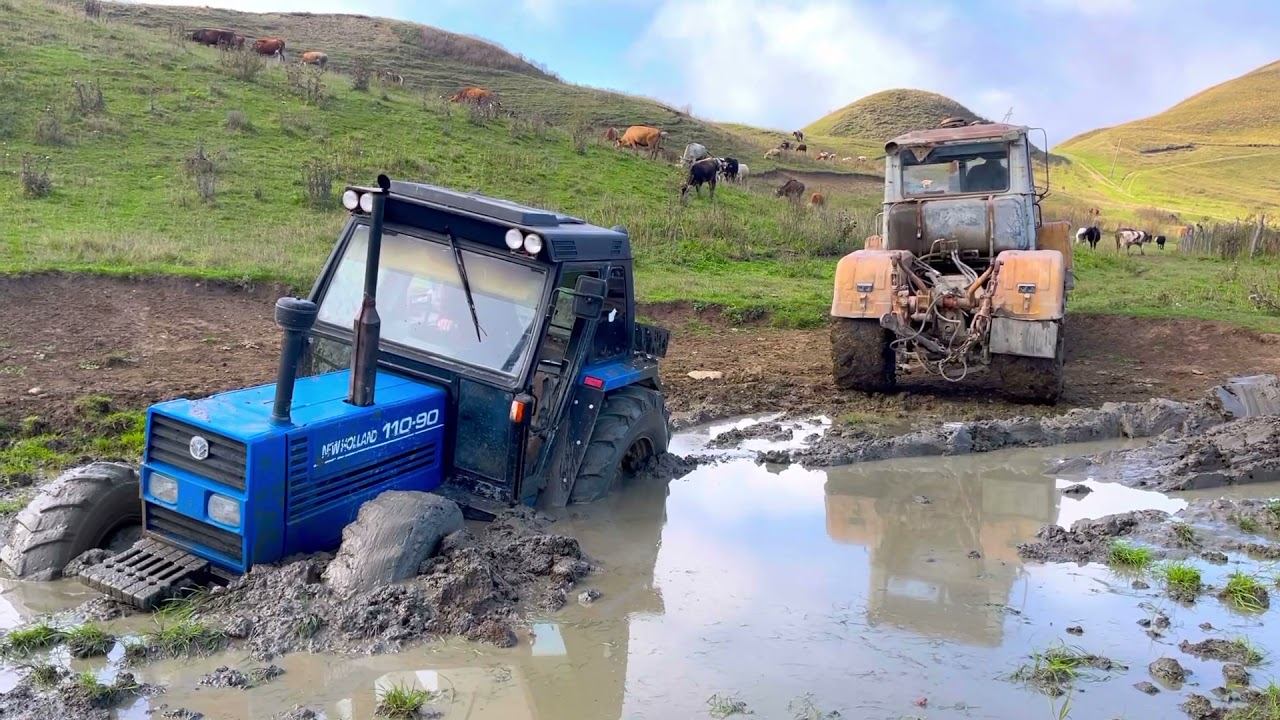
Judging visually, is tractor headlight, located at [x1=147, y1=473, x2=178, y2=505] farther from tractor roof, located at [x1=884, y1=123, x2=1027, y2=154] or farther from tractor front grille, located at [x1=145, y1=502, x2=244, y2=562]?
tractor roof, located at [x1=884, y1=123, x2=1027, y2=154]

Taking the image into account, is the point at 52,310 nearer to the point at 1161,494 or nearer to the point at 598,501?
the point at 598,501

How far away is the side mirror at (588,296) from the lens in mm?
5531

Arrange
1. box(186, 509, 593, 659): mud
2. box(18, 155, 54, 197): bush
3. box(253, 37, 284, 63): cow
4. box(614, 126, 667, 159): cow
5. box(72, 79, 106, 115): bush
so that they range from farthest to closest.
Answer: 1. box(614, 126, 667, 159): cow
2. box(253, 37, 284, 63): cow
3. box(72, 79, 106, 115): bush
4. box(18, 155, 54, 197): bush
5. box(186, 509, 593, 659): mud

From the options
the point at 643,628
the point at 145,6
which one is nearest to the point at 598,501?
the point at 643,628

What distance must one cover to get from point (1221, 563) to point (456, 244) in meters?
4.64

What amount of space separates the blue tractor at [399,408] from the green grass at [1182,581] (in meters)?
3.07

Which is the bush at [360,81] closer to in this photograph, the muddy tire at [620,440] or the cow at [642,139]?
the cow at [642,139]

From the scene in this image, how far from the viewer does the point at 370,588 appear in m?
4.68

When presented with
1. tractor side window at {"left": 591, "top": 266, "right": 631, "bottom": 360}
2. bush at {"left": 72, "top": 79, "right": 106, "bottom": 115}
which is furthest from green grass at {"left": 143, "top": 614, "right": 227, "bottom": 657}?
bush at {"left": 72, "top": 79, "right": 106, "bottom": 115}

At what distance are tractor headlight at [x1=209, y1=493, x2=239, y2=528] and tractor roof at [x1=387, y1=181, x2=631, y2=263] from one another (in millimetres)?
1939

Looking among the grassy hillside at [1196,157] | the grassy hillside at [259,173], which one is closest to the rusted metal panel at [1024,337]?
the grassy hillside at [259,173]

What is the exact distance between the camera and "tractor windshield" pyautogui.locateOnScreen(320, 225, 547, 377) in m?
5.60

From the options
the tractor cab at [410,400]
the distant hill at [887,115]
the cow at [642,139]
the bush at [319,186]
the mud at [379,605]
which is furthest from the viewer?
the distant hill at [887,115]

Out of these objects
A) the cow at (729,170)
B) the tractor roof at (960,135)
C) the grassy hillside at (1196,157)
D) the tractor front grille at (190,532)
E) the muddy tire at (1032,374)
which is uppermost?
the grassy hillside at (1196,157)
